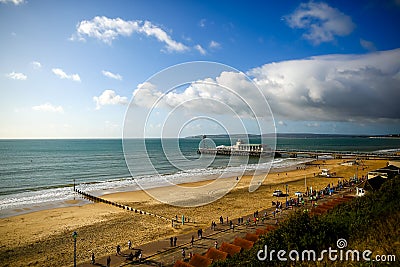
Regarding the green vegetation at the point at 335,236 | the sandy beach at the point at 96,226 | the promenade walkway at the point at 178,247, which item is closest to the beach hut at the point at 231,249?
the promenade walkway at the point at 178,247

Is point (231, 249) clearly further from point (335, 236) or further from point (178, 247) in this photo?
point (335, 236)

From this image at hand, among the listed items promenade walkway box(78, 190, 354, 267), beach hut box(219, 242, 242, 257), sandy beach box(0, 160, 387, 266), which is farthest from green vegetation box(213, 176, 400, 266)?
sandy beach box(0, 160, 387, 266)

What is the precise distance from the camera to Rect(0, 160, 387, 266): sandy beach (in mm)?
15844

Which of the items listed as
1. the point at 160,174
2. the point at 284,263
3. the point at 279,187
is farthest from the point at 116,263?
the point at 160,174

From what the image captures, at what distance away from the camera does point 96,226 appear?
2089 cm

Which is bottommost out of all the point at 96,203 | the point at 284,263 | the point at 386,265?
the point at 96,203

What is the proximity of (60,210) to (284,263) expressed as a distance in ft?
82.6

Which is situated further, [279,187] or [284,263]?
[279,187]

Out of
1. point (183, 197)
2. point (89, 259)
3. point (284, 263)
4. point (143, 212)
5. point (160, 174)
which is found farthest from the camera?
point (160, 174)

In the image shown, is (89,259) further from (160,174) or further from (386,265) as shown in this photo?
(160,174)

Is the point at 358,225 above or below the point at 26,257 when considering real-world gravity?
above

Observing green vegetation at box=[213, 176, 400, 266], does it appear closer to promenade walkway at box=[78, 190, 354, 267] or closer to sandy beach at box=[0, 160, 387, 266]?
promenade walkway at box=[78, 190, 354, 267]

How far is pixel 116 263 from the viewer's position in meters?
13.7

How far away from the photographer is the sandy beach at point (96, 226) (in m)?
15.8
